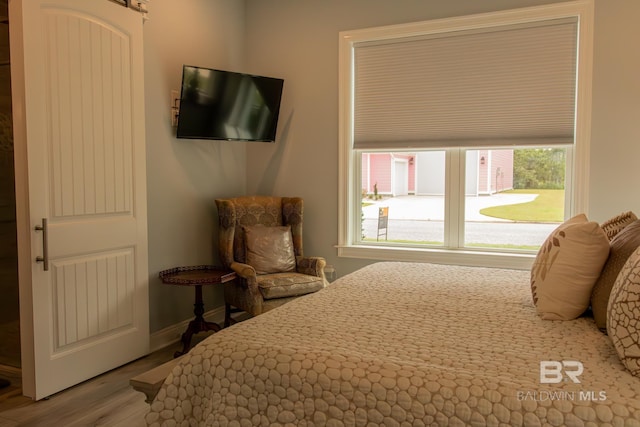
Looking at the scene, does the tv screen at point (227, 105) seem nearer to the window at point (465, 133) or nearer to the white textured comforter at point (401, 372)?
the window at point (465, 133)

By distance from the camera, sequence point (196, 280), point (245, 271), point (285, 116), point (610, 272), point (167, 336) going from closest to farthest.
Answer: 1. point (610, 272)
2. point (196, 280)
3. point (245, 271)
4. point (167, 336)
5. point (285, 116)

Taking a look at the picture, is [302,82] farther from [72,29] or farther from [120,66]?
[72,29]

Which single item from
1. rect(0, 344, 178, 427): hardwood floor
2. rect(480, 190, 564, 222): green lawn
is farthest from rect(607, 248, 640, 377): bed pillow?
rect(480, 190, 564, 222): green lawn

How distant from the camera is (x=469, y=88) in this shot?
157 inches

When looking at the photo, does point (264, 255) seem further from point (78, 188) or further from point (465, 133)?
point (465, 133)

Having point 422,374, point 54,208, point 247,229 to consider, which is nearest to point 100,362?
point 54,208

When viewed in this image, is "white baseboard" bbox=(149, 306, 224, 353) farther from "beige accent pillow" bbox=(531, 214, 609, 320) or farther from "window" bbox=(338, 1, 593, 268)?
"beige accent pillow" bbox=(531, 214, 609, 320)

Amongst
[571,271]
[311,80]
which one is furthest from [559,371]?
[311,80]

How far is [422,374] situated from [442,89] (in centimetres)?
311

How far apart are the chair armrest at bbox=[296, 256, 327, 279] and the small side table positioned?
65 cm

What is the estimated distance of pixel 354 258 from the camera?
4.46 m

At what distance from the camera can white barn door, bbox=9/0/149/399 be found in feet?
9.23

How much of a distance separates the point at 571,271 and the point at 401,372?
905mm

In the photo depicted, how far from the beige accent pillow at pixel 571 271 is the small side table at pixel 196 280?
89.1 inches
